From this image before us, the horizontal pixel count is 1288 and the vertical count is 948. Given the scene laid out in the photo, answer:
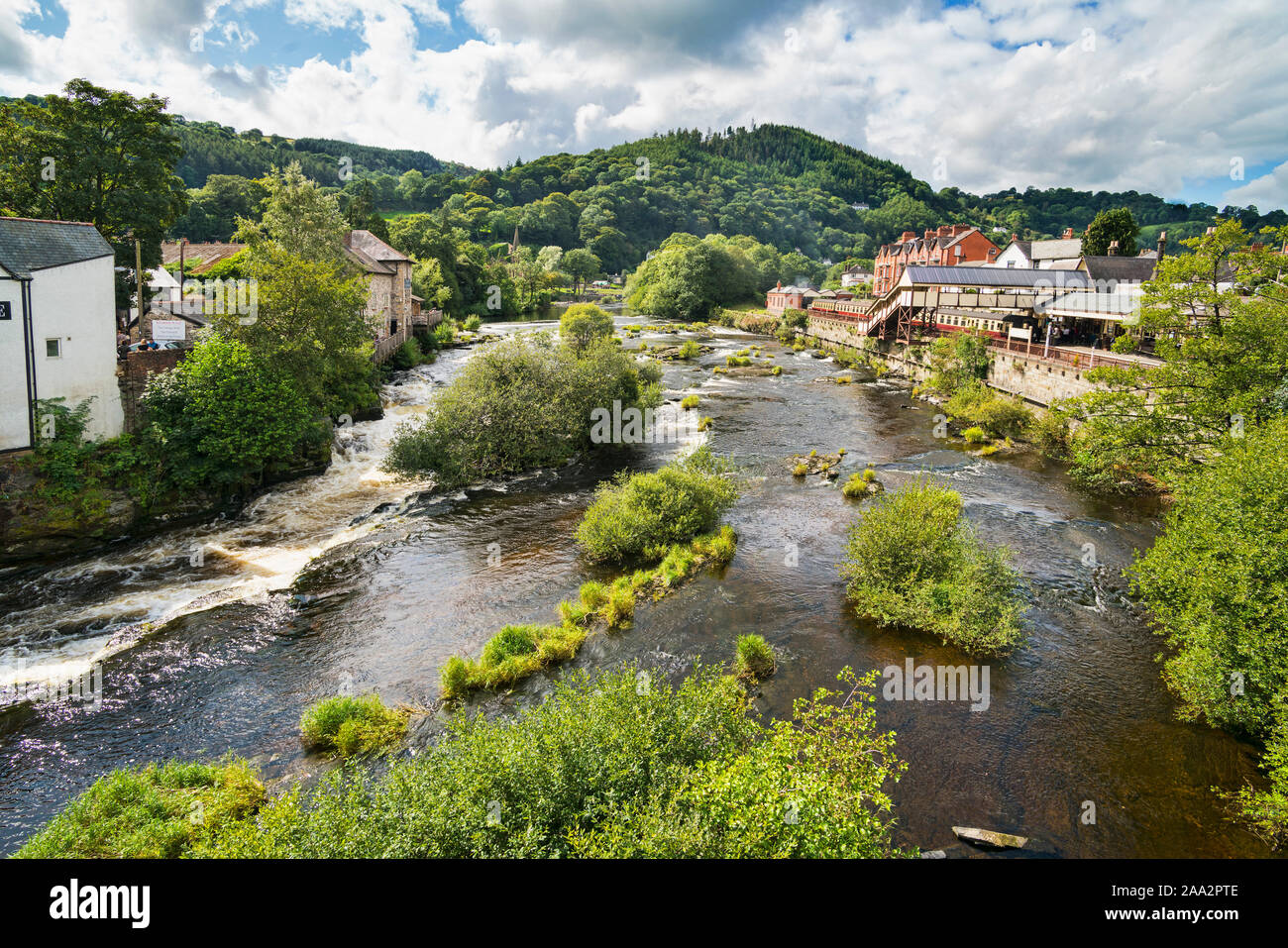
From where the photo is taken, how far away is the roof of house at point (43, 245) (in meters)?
20.4

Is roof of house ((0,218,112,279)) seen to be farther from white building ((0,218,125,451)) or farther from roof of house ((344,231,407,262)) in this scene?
roof of house ((344,231,407,262))

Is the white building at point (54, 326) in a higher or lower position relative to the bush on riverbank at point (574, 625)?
higher

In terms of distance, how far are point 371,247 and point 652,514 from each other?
47.5 m

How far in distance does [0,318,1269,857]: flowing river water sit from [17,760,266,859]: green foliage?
1117 millimetres

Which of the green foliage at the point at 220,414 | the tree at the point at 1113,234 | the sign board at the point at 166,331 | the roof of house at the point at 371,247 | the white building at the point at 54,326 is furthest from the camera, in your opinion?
the tree at the point at 1113,234

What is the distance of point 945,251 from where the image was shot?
298 ft

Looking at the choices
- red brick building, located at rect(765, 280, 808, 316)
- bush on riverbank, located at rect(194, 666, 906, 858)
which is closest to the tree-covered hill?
red brick building, located at rect(765, 280, 808, 316)

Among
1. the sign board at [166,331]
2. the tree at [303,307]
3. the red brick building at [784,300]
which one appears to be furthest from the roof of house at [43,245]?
the red brick building at [784,300]

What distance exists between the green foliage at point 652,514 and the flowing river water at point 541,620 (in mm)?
1335

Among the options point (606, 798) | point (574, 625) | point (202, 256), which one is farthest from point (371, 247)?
point (606, 798)

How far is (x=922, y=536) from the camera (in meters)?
18.8

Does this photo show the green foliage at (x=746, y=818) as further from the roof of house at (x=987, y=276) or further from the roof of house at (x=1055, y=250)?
the roof of house at (x=1055, y=250)

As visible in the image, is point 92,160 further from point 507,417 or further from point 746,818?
point 746,818

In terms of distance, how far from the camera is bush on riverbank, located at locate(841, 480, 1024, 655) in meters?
17.2
